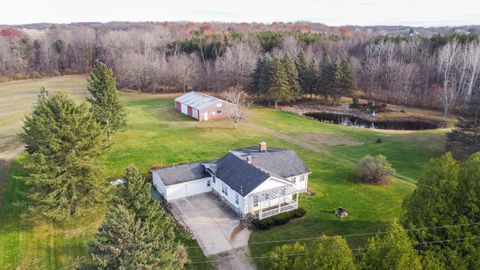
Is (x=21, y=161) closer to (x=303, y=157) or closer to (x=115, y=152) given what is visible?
(x=115, y=152)

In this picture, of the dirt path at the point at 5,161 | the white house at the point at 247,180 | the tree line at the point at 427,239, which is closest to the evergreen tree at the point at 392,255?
the tree line at the point at 427,239

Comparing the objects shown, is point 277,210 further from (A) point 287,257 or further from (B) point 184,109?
(B) point 184,109

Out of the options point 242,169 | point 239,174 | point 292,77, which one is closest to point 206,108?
point 292,77

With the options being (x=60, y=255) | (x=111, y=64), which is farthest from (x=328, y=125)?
(x=111, y=64)

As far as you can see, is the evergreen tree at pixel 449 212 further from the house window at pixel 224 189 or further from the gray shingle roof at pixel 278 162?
the house window at pixel 224 189

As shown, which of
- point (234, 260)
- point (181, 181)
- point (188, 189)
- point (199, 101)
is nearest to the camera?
point (234, 260)

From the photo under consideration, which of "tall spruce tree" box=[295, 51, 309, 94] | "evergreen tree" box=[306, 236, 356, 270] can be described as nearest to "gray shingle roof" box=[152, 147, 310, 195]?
"evergreen tree" box=[306, 236, 356, 270]

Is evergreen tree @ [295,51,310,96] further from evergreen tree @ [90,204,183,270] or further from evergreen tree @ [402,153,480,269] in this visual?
evergreen tree @ [90,204,183,270]
